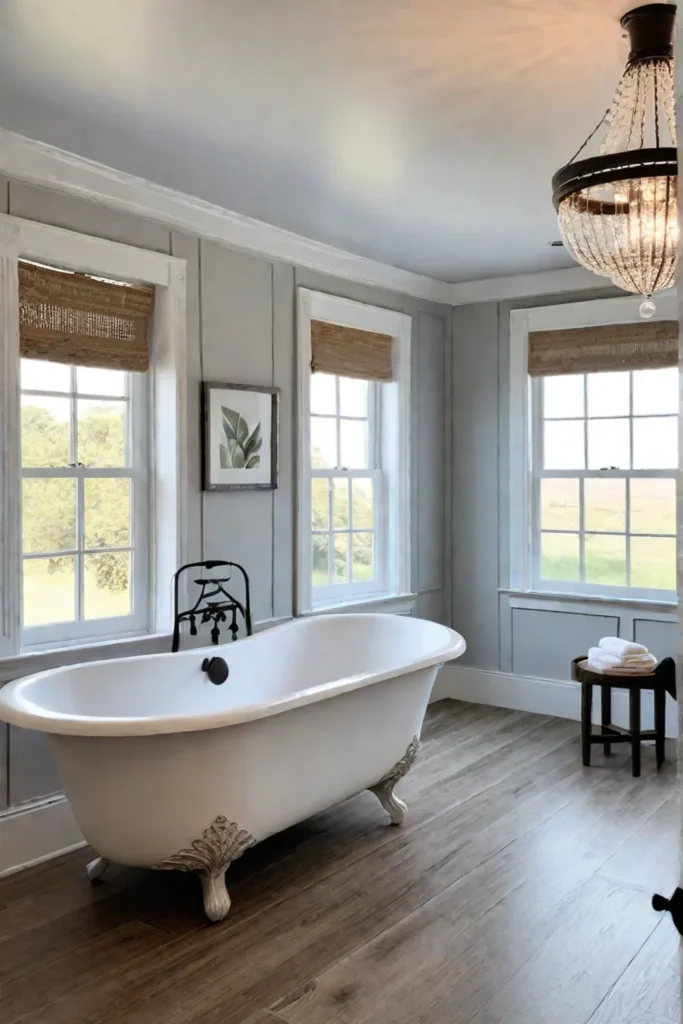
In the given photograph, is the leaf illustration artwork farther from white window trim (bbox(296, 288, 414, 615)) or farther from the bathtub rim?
the bathtub rim

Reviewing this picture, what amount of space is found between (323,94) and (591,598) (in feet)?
10.5

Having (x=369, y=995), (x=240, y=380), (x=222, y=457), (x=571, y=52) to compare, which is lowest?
(x=369, y=995)

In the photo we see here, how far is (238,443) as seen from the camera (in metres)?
4.04

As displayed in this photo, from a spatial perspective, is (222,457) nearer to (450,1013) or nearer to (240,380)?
(240,380)

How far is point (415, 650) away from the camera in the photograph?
396 cm

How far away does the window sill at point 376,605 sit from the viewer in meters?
4.61

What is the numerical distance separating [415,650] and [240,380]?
4.99ft

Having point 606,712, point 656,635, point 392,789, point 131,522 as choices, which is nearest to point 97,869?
point 392,789

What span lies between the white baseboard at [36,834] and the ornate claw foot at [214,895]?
0.84 metres

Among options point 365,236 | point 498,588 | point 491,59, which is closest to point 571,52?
point 491,59

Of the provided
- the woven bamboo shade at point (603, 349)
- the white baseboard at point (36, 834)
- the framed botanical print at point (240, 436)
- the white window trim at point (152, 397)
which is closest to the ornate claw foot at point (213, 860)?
the white baseboard at point (36, 834)

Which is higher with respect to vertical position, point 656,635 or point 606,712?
point 656,635

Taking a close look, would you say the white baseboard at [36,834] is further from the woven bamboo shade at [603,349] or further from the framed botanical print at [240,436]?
the woven bamboo shade at [603,349]

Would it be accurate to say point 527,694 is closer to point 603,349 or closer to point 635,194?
point 603,349
